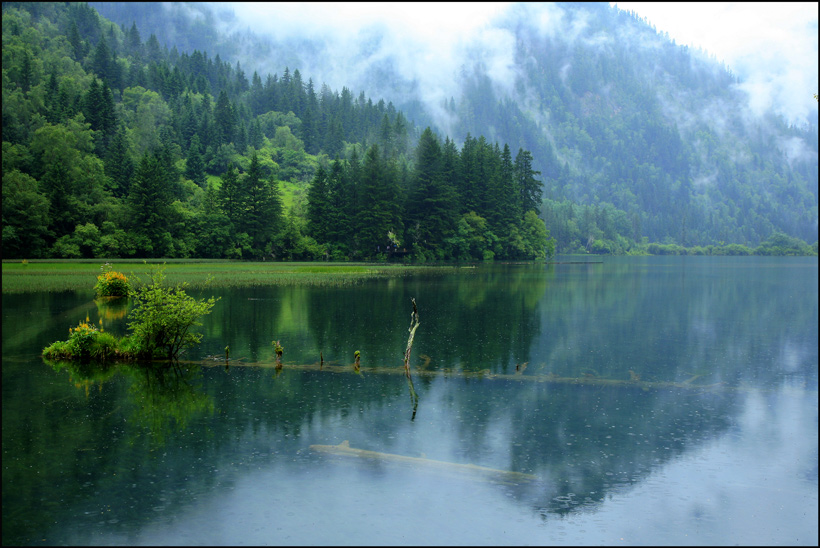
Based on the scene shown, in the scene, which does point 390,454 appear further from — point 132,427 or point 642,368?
point 642,368

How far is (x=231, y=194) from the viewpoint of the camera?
132 m

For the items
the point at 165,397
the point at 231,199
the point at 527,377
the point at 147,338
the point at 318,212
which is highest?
the point at 231,199

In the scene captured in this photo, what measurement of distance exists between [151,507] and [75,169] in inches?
4596

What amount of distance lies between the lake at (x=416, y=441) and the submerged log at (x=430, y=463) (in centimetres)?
7

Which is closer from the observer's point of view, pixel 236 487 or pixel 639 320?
pixel 236 487

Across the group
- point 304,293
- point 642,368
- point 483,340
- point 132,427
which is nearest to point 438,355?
point 483,340

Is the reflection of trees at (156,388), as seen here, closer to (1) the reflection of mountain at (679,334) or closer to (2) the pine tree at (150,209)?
(1) the reflection of mountain at (679,334)

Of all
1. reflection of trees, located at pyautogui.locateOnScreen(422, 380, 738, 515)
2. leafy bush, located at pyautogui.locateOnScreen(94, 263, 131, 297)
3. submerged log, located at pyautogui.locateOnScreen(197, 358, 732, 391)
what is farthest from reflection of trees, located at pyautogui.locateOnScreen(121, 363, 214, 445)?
leafy bush, located at pyautogui.locateOnScreen(94, 263, 131, 297)

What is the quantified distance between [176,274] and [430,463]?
6852 cm

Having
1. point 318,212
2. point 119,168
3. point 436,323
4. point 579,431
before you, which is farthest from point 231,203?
point 579,431

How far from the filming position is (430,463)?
61.0 ft

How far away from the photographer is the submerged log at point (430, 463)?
17.7 m

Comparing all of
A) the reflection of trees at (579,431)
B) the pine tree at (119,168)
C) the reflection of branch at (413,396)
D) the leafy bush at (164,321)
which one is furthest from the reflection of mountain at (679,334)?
the pine tree at (119,168)

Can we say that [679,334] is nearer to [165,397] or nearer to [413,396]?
[413,396]
